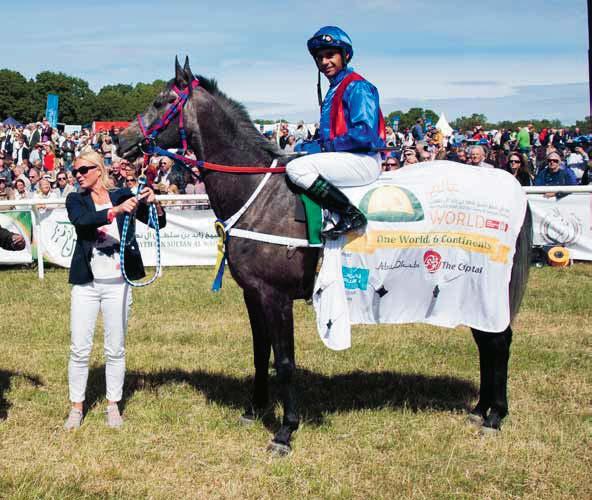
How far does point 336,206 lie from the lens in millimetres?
4797

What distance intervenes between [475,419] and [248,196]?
243 centimetres

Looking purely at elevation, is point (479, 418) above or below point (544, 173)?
below

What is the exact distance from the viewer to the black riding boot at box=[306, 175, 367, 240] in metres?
4.72

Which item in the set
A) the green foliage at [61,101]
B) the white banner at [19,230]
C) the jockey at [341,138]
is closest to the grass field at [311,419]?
the jockey at [341,138]

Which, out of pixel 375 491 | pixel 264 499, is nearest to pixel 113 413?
pixel 264 499

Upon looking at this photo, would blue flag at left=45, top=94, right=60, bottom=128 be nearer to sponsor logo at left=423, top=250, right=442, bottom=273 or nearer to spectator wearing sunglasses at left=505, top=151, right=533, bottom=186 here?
spectator wearing sunglasses at left=505, top=151, right=533, bottom=186

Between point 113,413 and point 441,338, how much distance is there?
382cm

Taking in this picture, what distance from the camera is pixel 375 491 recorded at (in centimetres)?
428

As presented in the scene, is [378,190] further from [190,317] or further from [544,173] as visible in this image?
[544,173]

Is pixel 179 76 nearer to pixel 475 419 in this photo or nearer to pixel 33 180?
pixel 475 419

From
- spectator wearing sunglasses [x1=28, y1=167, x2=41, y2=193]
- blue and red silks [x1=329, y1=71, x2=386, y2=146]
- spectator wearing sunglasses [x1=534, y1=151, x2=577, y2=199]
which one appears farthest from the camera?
spectator wearing sunglasses [x1=28, y1=167, x2=41, y2=193]

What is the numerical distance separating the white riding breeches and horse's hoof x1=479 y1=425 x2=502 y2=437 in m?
2.05

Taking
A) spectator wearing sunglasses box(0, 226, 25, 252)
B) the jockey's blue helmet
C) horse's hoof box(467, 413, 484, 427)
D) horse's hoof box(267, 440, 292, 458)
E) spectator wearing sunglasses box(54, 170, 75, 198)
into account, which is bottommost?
horse's hoof box(267, 440, 292, 458)

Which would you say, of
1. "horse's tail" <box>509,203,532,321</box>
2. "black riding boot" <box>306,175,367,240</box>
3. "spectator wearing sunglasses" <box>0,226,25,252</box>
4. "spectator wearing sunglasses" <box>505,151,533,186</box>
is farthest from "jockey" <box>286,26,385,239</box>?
"spectator wearing sunglasses" <box>505,151,533,186</box>
